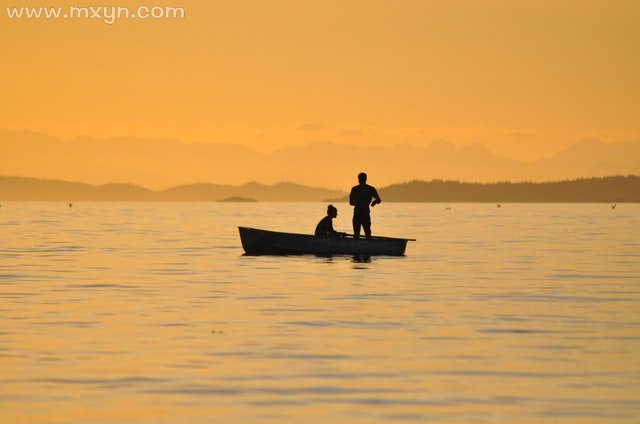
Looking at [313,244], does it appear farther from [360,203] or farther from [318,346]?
[318,346]

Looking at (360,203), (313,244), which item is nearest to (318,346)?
(360,203)

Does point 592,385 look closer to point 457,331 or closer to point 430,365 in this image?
point 430,365

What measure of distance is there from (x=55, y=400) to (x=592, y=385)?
6640mm

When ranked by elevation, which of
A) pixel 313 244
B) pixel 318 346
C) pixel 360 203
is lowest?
pixel 318 346

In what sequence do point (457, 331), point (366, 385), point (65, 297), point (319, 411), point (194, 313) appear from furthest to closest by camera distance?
point (65, 297)
point (194, 313)
point (457, 331)
point (366, 385)
point (319, 411)

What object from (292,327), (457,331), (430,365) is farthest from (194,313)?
(430,365)

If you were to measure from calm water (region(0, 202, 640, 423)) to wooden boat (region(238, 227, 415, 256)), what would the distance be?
205 inches

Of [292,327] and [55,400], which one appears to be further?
[292,327]

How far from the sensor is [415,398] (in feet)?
47.6

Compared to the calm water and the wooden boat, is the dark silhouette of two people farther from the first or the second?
the calm water

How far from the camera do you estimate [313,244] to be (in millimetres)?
42594

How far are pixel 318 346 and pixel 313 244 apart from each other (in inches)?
937

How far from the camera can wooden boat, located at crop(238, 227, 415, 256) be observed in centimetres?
4188

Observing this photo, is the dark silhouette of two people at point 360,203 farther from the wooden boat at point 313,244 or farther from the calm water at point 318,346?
the calm water at point 318,346
